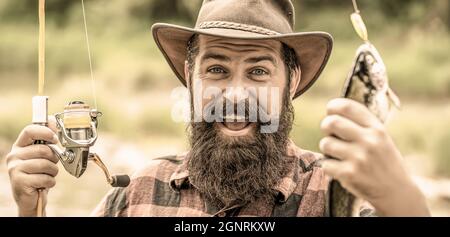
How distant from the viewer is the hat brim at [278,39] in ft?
7.08

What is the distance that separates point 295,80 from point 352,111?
904mm

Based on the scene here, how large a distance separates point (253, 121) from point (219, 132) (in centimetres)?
11

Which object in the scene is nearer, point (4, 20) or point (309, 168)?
point (309, 168)

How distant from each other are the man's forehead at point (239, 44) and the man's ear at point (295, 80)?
135 millimetres

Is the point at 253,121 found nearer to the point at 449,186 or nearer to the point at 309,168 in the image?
the point at 309,168

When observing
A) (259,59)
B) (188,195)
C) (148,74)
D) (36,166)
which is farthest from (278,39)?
(148,74)

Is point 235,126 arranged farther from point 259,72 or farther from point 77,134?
point 77,134

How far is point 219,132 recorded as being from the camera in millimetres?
2230

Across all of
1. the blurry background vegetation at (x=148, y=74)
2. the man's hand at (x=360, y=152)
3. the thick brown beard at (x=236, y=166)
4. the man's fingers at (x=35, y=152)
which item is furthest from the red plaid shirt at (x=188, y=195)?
the blurry background vegetation at (x=148, y=74)

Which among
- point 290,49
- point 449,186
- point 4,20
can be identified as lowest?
point 449,186

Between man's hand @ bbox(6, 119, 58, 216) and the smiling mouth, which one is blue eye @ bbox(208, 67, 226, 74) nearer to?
the smiling mouth

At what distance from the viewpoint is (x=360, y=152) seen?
4.91 ft

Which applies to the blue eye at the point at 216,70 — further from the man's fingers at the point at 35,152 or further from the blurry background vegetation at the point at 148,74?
the blurry background vegetation at the point at 148,74
